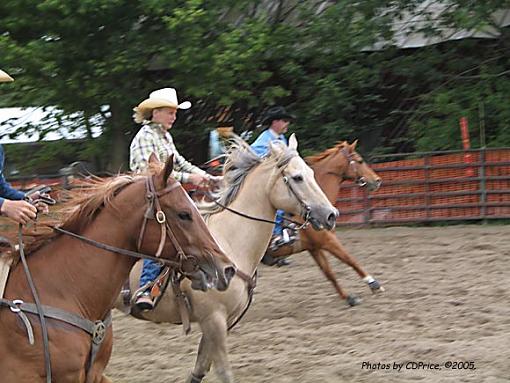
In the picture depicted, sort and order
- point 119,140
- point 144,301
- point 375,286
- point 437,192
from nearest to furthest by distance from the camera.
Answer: point 144,301 → point 375,286 → point 437,192 → point 119,140

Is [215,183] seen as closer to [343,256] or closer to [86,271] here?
[86,271]

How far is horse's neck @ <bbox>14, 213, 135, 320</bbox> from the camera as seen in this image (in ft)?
13.8

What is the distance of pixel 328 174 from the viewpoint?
9.17 m

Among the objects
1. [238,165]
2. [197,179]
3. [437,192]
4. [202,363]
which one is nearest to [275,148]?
[238,165]

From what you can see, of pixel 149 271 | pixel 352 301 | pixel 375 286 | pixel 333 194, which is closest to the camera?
pixel 149 271

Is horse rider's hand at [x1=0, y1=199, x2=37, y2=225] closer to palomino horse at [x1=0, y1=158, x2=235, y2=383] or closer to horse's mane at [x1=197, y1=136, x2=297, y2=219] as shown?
palomino horse at [x1=0, y1=158, x2=235, y2=383]

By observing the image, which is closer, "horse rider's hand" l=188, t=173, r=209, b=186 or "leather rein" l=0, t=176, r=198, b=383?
"leather rein" l=0, t=176, r=198, b=383

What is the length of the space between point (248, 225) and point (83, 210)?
1.92 m

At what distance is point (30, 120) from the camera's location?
15.8 metres

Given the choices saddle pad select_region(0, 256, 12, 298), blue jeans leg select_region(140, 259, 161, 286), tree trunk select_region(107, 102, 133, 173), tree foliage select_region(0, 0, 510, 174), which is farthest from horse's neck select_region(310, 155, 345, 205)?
tree trunk select_region(107, 102, 133, 173)

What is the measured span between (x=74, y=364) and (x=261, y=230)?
2279mm

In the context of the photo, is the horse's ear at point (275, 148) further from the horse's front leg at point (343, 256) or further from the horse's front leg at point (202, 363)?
the horse's front leg at point (343, 256)

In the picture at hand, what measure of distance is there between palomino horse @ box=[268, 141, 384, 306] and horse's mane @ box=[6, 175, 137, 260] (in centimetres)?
422

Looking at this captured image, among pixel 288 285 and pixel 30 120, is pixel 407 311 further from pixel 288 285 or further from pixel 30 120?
pixel 30 120
